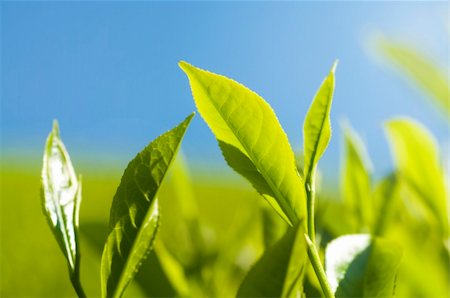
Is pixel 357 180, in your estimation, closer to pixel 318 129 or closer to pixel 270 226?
pixel 270 226

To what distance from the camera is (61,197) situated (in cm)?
46

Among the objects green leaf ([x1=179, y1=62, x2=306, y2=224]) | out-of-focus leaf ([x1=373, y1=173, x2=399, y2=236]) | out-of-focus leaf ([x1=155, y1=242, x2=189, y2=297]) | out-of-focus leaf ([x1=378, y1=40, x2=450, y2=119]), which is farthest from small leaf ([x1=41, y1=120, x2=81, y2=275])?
out-of-focus leaf ([x1=378, y1=40, x2=450, y2=119])

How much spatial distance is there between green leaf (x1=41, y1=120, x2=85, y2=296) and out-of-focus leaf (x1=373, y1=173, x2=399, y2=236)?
0.41m

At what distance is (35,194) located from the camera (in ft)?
13.7

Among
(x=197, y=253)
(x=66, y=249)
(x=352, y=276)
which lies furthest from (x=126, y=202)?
(x=197, y=253)

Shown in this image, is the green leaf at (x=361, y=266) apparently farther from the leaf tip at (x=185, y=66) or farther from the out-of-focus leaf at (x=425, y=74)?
the out-of-focus leaf at (x=425, y=74)

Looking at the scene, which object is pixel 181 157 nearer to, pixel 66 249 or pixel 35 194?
pixel 66 249

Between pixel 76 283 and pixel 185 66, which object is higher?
pixel 185 66

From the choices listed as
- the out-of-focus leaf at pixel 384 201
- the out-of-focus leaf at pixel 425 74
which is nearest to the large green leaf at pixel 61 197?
the out-of-focus leaf at pixel 384 201

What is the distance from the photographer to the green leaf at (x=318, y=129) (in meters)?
0.42

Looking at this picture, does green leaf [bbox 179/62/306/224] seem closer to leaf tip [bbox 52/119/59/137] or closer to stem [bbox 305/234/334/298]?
stem [bbox 305/234/334/298]

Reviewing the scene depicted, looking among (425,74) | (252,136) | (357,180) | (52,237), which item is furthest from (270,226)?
(52,237)

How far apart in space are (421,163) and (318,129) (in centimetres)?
36

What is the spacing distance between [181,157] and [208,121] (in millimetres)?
495
